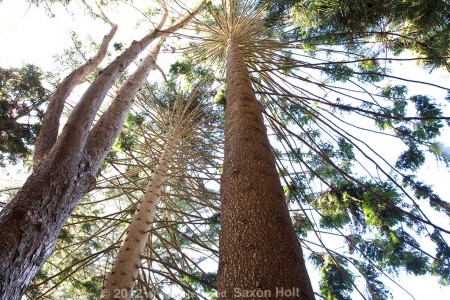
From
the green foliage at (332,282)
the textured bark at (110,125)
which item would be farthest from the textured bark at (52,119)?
the green foliage at (332,282)

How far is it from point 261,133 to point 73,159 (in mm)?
2012

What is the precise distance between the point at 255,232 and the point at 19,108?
6.21 meters

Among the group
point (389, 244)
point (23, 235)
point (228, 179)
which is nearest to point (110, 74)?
point (23, 235)

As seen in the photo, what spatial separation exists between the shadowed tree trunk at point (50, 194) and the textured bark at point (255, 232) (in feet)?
5.63

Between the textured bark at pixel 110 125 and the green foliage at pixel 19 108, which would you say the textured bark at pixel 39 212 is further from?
the green foliage at pixel 19 108

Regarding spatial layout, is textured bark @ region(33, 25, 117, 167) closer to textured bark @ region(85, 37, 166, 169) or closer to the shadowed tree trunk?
the shadowed tree trunk

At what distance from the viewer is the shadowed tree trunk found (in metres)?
2.30

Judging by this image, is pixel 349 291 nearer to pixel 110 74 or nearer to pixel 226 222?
pixel 226 222

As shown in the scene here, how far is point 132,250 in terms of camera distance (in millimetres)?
4008

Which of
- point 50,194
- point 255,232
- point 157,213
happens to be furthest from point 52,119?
point 157,213

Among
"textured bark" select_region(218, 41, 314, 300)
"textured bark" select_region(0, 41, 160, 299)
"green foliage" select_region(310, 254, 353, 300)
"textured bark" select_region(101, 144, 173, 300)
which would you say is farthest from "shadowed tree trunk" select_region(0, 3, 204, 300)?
"green foliage" select_region(310, 254, 353, 300)

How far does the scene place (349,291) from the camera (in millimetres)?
4504

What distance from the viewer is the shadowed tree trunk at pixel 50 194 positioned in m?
2.30

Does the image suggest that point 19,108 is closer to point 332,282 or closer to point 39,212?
point 39,212
